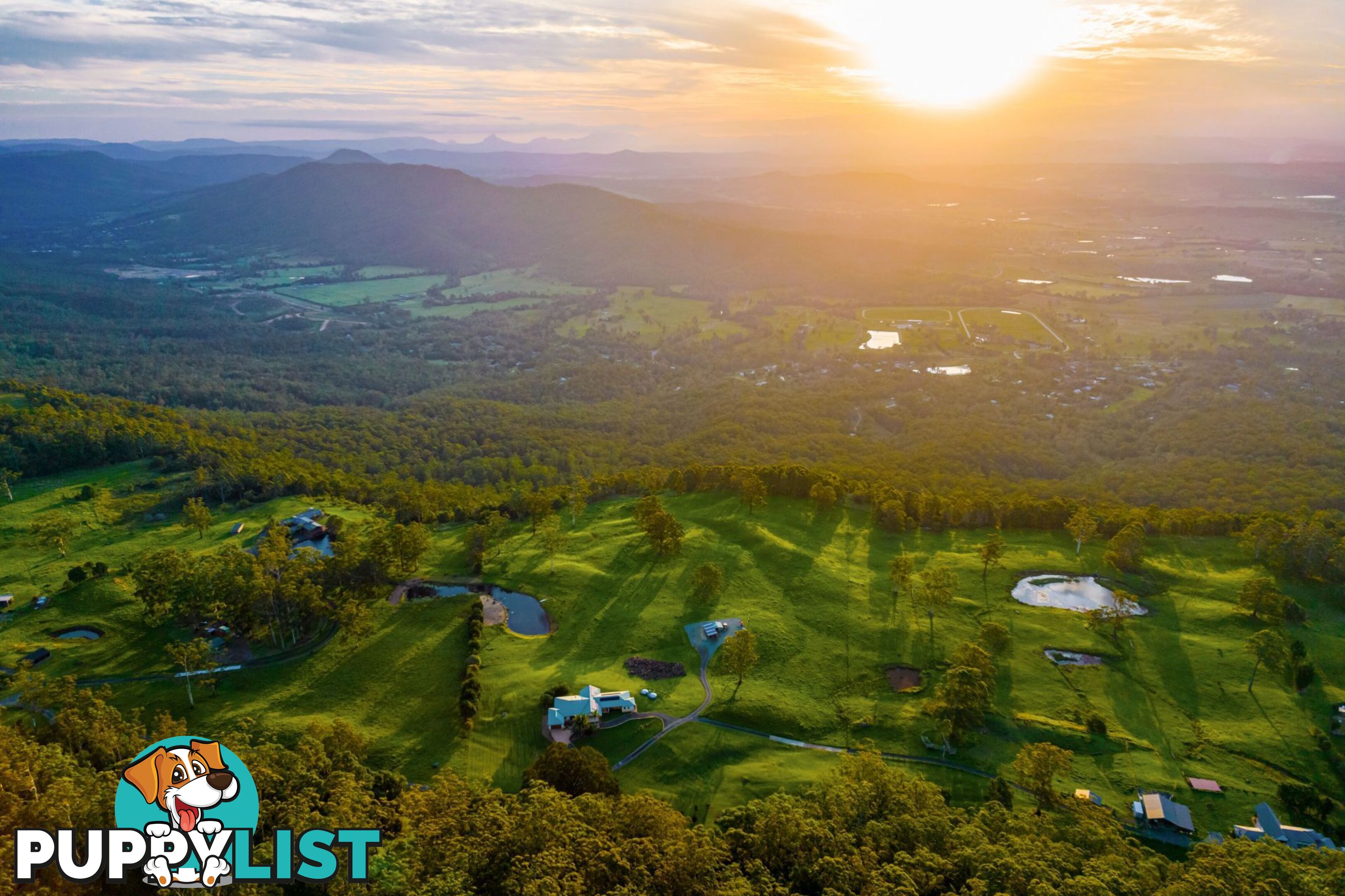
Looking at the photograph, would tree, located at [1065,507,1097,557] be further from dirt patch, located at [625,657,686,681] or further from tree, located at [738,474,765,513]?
dirt patch, located at [625,657,686,681]

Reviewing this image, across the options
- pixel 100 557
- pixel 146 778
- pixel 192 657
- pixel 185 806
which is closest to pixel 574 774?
pixel 185 806

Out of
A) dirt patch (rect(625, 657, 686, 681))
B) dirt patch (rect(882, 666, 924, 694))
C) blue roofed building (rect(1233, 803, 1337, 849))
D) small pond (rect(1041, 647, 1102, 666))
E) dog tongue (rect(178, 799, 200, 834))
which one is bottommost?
blue roofed building (rect(1233, 803, 1337, 849))

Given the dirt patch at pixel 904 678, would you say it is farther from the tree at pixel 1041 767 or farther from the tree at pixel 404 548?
the tree at pixel 404 548

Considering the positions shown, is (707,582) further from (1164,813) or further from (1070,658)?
(1164,813)

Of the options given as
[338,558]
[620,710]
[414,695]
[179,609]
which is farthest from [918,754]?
[179,609]

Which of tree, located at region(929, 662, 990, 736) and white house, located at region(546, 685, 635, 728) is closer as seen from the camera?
tree, located at region(929, 662, 990, 736)

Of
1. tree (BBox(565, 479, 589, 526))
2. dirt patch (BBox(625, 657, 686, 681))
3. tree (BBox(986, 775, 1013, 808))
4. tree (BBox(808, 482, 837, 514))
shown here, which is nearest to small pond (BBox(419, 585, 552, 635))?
dirt patch (BBox(625, 657, 686, 681))
